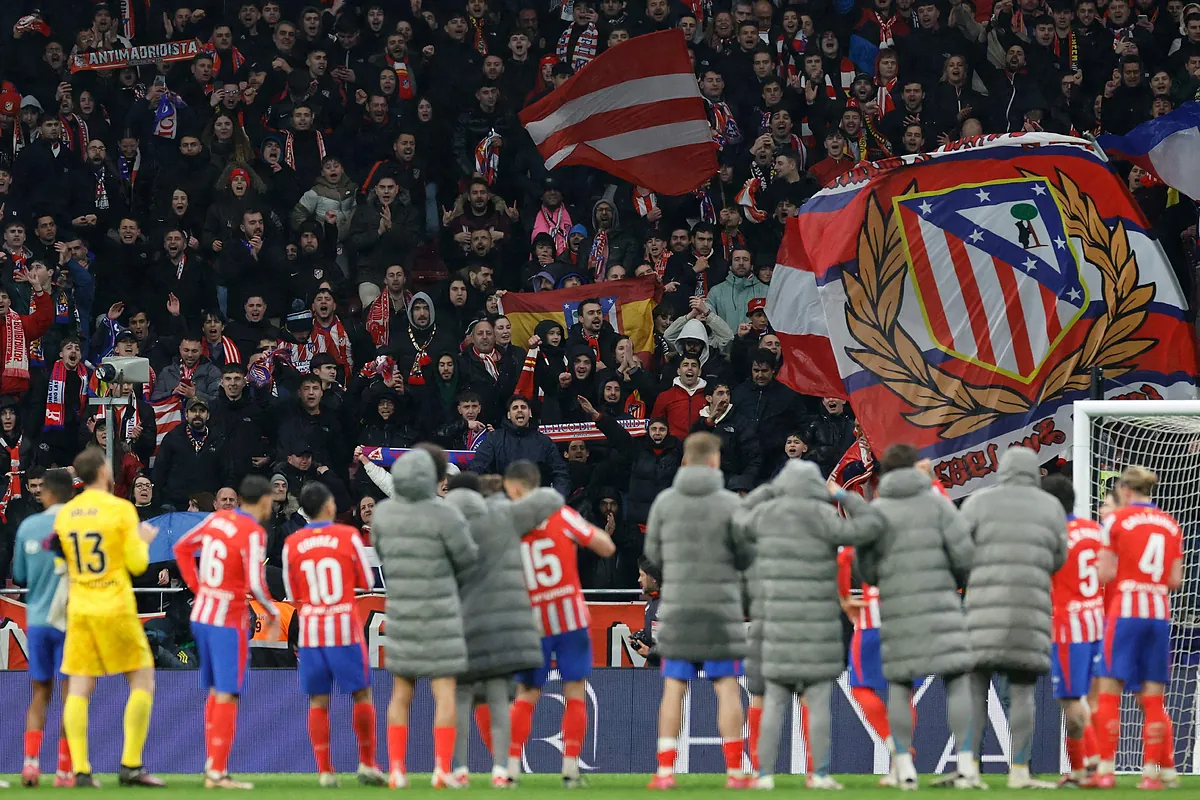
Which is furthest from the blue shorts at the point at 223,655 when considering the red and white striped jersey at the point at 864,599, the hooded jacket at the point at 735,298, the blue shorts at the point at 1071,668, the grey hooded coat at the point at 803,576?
the hooded jacket at the point at 735,298

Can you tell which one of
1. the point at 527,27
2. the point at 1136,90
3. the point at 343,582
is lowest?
the point at 343,582

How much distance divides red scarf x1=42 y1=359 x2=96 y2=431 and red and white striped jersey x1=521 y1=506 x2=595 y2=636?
27.9 feet

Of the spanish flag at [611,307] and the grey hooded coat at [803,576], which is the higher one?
the spanish flag at [611,307]

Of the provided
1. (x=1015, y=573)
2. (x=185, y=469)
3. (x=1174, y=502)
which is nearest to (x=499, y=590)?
(x=1015, y=573)

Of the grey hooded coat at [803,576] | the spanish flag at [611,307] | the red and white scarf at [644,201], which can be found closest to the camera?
the grey hooded coat at [803,576]

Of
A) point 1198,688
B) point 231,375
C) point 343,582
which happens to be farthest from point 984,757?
point 231,375

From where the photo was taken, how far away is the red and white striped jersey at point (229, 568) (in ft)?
39.5


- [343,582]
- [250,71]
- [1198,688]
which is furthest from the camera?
[250,71]

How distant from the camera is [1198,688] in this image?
49.2 ft

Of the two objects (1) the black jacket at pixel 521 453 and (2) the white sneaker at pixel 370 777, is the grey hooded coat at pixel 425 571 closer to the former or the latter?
(2) the white sneaker at pixel 370 777

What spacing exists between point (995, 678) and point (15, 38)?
14.2 metres

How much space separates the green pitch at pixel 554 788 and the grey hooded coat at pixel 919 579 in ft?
2.42

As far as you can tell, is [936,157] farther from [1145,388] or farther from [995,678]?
[995,678]

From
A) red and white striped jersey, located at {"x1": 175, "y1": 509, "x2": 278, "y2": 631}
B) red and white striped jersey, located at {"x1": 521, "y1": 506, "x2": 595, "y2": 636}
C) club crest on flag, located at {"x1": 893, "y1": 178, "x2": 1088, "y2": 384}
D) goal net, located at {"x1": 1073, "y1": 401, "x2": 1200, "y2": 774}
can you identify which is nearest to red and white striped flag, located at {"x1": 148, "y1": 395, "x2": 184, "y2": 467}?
club crest on flag, located at {"x1": 893, "y1": 178, "x2": 1088, "y2": 384}
